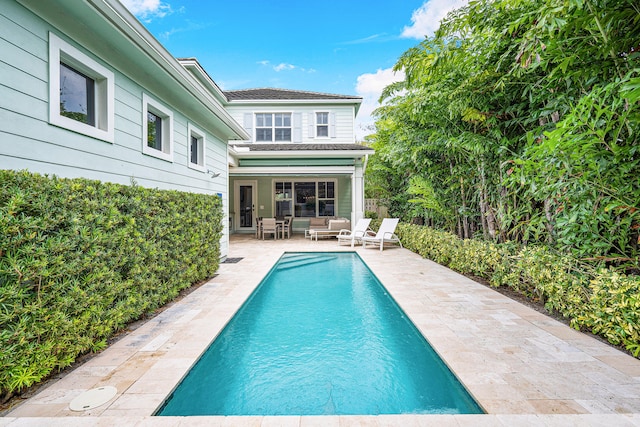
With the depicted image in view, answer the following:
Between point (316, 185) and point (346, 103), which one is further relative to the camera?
point (316, 185)

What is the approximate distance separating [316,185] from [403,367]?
11.7 metres

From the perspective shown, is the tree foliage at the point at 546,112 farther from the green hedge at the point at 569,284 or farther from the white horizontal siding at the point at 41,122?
the white horizontal siding at the point at 41,122

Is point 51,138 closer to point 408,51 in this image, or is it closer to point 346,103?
point 408,51

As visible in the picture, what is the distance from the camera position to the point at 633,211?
2.52 meters

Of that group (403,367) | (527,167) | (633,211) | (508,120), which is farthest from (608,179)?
(403,367)

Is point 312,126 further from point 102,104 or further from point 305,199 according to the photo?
point 102,104

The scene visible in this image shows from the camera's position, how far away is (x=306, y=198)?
1421 centimetres

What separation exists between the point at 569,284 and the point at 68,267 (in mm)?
4713

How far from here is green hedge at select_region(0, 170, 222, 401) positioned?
74.6 inches

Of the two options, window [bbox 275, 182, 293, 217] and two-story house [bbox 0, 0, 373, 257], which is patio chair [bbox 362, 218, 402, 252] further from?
window [bbox 275, 182, 293, 217]

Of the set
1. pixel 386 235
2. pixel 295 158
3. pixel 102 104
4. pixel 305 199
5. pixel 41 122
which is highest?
pixel 295 158

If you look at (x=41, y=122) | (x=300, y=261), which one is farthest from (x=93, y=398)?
(x=300, y=261)

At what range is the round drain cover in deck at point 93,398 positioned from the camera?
6.16ft

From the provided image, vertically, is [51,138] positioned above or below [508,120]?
below
